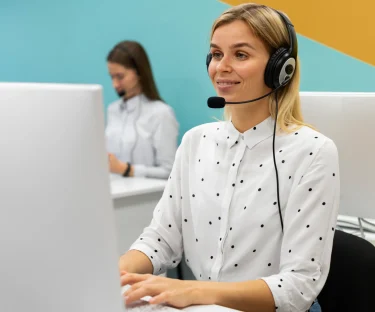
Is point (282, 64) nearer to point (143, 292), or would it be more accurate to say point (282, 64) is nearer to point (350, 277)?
point (350, 277)

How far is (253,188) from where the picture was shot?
128cm

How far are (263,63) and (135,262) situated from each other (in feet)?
1.72

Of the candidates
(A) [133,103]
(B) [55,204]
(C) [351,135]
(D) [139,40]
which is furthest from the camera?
(D) [139,40]

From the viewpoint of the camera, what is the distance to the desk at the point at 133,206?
2469mm

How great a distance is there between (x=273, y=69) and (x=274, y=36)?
0.26 ft

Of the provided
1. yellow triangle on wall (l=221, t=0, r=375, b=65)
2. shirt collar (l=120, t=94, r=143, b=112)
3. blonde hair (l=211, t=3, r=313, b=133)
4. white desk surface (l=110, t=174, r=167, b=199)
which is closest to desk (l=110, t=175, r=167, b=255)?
white desk surface (l=110, t=174, r=167, b=199)

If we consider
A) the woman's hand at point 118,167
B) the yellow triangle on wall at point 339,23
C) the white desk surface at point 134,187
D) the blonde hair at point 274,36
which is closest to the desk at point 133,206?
the white desk surface at point 134,187

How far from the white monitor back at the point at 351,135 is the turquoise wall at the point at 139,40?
1007 mm

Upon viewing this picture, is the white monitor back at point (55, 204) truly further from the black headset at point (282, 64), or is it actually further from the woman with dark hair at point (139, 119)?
the woman with dark hair at point (139, 119)

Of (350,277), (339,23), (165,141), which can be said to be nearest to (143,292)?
(350,277)

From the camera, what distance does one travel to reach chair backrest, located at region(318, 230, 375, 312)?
3.88 ft

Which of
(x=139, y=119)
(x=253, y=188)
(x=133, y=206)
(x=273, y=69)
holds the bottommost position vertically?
(x=133, y=206)

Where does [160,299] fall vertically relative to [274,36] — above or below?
below

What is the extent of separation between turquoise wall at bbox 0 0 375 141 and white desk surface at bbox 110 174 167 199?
63 cm
